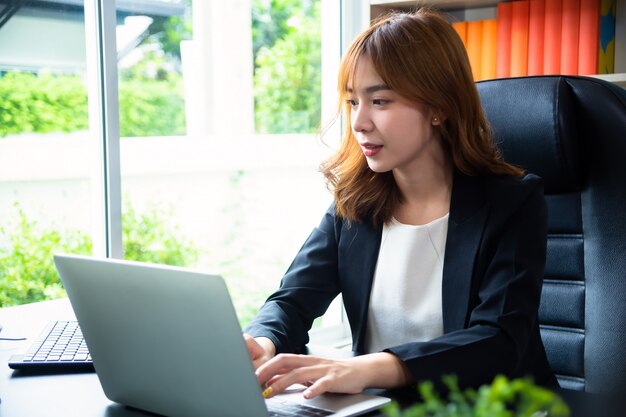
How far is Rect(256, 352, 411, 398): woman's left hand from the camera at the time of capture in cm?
112

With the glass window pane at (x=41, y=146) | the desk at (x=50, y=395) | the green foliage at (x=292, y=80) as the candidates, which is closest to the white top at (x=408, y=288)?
the desk at (x=50, y=395)

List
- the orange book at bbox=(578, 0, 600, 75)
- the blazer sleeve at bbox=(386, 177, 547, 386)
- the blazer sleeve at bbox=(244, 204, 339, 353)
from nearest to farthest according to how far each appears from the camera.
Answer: the blazer sleeve at bbox=(386, 177, 547, 386) < the blazer sleeve at bbox=(244, 204, 339, 353) < the orange book at bbox=(578, 0, 600, 75)

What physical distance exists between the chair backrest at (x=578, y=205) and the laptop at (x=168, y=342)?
0.67 metres

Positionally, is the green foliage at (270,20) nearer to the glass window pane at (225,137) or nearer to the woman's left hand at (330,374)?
the glass window pane at (225,137)

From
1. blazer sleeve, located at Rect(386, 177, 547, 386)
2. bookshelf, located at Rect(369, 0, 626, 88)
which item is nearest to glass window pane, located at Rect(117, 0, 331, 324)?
bookshelf, located at Rect(369, 0, 626, 88)

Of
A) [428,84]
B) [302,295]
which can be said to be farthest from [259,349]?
[428,84]

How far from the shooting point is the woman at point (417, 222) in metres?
1.47

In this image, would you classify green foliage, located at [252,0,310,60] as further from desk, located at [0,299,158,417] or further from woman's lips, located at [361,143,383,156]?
desk, located at [0,299,158,417]

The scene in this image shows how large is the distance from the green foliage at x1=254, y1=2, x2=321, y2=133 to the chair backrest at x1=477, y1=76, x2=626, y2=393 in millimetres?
1554

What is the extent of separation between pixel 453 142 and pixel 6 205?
1.26 m

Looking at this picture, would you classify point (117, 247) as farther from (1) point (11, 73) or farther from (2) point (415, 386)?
(2) point (415, 386)

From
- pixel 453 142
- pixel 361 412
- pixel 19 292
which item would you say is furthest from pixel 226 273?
pixel 361 412

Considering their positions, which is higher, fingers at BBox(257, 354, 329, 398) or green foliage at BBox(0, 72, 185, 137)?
green foliage at BBox(0, 72, 185, 137)

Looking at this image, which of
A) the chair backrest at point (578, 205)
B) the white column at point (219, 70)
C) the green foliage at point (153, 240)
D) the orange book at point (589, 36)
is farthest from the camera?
the white column at point (219, 70)
